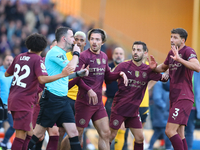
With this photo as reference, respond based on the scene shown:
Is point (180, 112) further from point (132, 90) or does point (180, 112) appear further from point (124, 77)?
point (124, 77)

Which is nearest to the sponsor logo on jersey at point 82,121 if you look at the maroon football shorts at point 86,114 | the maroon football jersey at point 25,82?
the maroon football shorts at point 86,114

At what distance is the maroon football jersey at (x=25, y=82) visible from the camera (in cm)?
479

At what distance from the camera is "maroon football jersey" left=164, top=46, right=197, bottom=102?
549 cm

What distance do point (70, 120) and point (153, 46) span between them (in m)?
15.5

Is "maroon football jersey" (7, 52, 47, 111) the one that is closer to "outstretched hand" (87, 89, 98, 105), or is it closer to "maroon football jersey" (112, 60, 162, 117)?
"outstretched hand" (87, 89, 98, 105)

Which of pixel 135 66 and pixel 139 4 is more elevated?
pixel 139 4

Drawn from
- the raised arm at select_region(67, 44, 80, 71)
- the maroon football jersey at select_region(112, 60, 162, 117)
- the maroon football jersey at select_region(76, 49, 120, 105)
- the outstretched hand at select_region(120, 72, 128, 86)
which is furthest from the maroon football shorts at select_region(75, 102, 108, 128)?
the raised arm at select_region(67, 44, 80, 71)

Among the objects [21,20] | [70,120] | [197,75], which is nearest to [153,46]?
[21,20]

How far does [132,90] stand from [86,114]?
3.25ft

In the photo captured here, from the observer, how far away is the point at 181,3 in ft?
62.0

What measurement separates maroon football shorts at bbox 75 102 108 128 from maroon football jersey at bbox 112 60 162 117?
0.44m

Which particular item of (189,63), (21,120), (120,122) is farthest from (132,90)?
(21,120)

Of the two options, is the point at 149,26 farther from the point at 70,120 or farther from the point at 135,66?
the point at 70,120

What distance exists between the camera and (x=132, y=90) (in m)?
6.02
